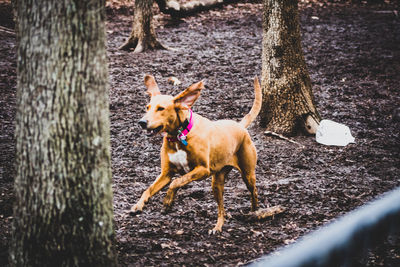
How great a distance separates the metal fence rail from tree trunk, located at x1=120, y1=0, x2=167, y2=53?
998cm

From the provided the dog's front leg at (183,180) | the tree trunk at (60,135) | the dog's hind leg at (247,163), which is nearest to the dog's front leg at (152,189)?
the dog's front leg at (183,180)

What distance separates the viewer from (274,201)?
17.4 feet

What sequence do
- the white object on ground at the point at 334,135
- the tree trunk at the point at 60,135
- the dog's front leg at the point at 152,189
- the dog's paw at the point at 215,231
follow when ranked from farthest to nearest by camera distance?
the white object on ground at the point at 334,135
the dog's paw at the point at 215,231
the dog's front leg at the point at 152,189
the tree trunk at the point at 60,135

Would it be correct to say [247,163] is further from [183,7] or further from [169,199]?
[183,7]

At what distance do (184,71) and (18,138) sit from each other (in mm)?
7387

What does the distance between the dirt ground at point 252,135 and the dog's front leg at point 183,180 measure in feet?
1.47

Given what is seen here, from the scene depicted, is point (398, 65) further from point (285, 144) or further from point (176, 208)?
point (176, 208)

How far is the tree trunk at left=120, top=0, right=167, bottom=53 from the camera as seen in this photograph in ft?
36.2

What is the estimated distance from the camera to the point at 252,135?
7.44 m

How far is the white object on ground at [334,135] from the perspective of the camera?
7.05m

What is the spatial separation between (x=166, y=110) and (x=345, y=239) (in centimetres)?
273

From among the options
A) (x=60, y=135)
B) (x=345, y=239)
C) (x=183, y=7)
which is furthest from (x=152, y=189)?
(x=183, y=7)

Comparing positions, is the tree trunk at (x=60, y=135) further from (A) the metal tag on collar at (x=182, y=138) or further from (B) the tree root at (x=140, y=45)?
(B) the tree root at (x=140, y=45)

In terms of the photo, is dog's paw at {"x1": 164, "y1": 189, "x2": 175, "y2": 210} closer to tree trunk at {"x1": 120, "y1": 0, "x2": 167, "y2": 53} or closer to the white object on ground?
the white object on ground
